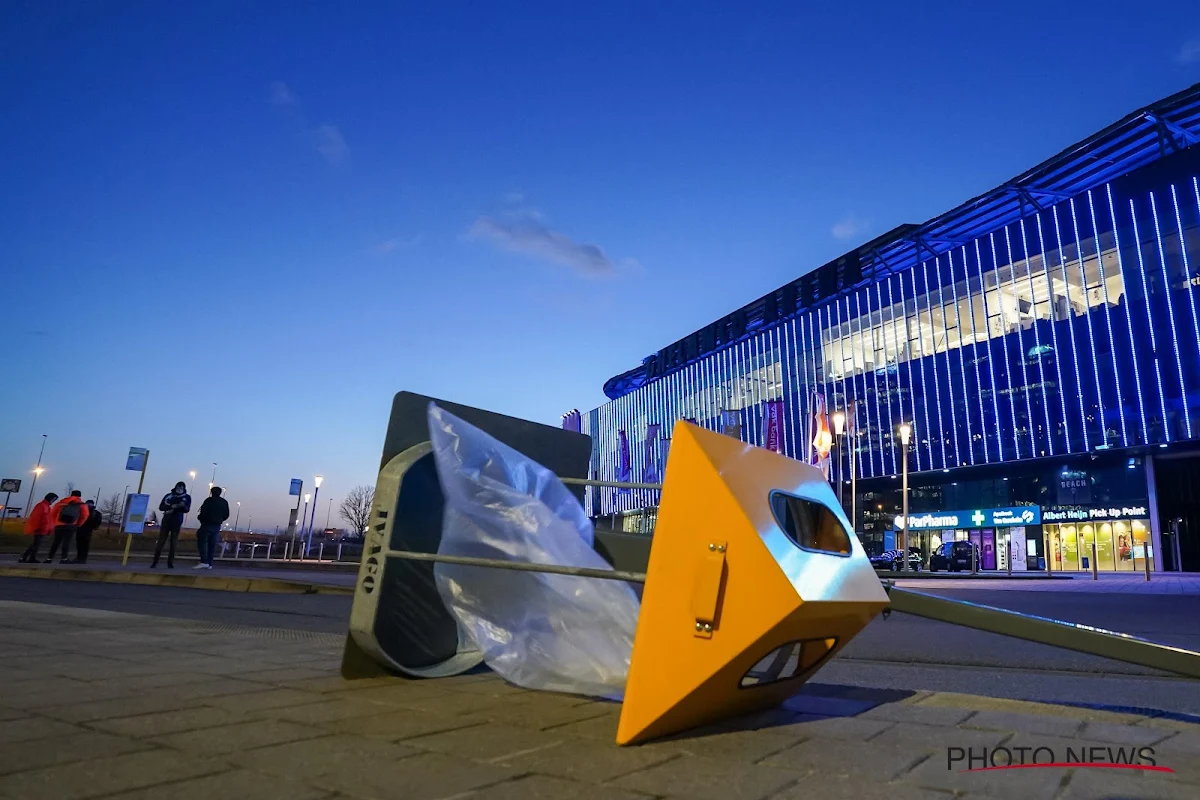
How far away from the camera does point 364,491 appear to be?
105500 millimetres

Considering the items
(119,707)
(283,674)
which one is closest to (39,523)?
(283,674)

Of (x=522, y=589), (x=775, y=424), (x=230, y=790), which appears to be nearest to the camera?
(x=230, y=790)

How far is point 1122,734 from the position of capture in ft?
8.84

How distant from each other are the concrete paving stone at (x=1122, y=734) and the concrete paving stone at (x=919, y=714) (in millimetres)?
427

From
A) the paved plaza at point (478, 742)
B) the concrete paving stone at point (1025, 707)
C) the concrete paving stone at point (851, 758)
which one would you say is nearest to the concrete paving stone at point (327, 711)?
the paved plaza at point (478, 742)

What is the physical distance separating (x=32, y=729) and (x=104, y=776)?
2.43 ft

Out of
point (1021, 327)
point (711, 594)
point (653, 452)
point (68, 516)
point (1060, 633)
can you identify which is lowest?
point (1060, 633)

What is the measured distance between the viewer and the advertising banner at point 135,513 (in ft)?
58.9

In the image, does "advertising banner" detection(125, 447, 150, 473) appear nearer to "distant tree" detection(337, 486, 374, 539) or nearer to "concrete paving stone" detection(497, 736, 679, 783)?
"concrete paving stone" detection(497, 736, 679, 783)

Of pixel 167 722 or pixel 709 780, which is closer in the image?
pixel 709 780

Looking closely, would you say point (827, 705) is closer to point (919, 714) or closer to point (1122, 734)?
point (919, 714)

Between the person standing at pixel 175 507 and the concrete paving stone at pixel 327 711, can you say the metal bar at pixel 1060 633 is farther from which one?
the person standing at pixel 175 507

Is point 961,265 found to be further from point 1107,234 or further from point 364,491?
point 364,491

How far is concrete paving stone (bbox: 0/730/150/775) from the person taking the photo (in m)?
2.00
